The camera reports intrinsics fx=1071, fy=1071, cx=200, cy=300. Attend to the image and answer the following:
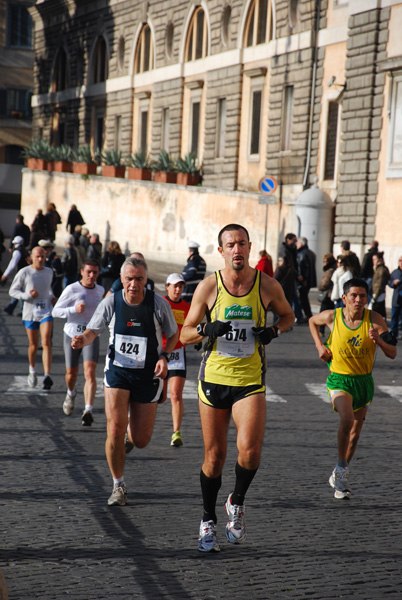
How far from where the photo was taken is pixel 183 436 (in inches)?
Answer: 402

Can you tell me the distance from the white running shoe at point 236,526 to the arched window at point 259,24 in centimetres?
3249

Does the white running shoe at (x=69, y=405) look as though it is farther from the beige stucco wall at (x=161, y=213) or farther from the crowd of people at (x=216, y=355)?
the beige stucco wall at (x=161, y=213)

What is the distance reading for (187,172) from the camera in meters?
39.3

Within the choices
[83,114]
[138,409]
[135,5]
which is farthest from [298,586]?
[83,114]

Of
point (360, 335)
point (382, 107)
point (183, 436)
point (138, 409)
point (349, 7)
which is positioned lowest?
point (183, 436)

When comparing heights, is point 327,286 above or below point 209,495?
above

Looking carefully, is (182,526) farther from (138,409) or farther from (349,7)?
(349,7)

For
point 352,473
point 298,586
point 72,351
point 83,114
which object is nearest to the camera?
point 298,586

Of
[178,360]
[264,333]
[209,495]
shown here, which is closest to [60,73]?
[178,360]

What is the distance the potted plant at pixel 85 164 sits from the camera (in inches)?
1713

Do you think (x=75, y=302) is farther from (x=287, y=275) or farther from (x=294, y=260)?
(x=294, y=260)

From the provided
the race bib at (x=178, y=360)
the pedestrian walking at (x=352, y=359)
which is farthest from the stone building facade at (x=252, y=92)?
the pedestrian walking at (x=352, y=359)

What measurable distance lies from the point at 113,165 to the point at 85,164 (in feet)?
4.85

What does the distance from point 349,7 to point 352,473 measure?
23.9 meters
